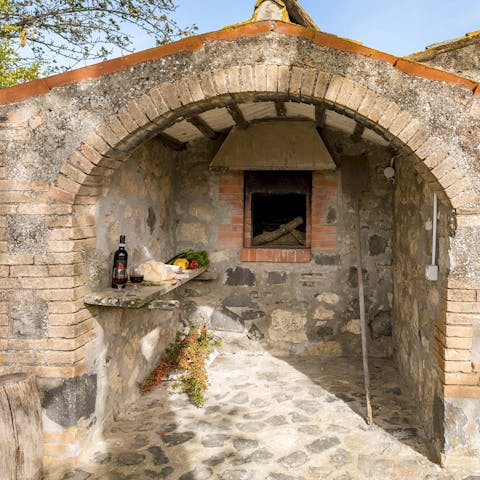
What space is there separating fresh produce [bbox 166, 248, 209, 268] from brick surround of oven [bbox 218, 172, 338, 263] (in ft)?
0.84

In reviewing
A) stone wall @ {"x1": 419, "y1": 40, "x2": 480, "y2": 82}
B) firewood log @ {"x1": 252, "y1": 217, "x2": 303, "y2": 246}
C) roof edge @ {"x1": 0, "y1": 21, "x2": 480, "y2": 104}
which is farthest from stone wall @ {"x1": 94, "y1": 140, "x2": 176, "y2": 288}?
stone wall @ {"x1": 419, "y1": 40, "x2": 480, "y2": 82}

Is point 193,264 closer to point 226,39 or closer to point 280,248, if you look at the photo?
point 280,248

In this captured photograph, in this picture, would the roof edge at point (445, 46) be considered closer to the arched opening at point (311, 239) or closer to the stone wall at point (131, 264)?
the arched opening at point (311, 239)

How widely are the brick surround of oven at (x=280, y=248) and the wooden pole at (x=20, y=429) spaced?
9.80ft

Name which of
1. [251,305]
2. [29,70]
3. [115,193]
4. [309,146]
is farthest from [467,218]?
[29,70]

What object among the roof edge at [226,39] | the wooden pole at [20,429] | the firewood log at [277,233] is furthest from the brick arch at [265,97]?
the firewood log at [277,233]

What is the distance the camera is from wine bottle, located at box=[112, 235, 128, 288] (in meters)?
3.46

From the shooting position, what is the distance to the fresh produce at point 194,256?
16.8 feet

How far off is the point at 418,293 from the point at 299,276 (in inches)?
68.3

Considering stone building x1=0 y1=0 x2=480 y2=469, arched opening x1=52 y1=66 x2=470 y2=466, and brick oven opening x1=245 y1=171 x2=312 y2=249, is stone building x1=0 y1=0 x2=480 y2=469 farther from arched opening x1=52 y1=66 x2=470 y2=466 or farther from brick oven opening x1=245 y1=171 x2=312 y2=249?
brick oven opening x1=245 y1=171 x2=312 y2=249

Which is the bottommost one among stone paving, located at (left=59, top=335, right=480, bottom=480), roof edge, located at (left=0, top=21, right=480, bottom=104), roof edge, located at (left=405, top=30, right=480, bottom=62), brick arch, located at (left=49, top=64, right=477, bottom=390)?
stone paving, located at (left=59, top=335, right=480, bottom=480)

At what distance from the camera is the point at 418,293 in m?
3.72

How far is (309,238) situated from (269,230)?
69 centimetres

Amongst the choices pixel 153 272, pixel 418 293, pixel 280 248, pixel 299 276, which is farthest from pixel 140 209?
pixel 418 293
